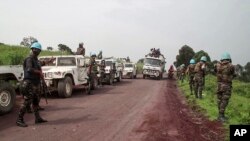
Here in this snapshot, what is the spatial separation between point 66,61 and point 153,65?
59.4 feet

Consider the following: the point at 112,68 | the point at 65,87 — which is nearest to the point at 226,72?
the point at 65,87

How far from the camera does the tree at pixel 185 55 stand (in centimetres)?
5285

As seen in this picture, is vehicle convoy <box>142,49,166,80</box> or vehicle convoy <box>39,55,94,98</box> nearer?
vehicle convoy <box>39,55,94,98</box>

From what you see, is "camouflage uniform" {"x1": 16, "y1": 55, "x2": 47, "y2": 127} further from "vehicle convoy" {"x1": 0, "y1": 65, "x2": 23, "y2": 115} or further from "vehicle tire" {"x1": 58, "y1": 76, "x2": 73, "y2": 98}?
"vehicle tire" {"x1": 58, "y1": 76, "x2": 73, "y2": 98}

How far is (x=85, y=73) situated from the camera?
1838 centimetres

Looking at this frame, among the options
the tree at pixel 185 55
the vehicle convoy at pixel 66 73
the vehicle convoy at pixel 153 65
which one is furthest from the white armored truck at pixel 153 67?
the tree at pixel 185 55

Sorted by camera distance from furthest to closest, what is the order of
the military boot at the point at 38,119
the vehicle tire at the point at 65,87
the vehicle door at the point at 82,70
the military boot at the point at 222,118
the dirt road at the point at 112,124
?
the vehicle door at the point at 82,70, the vehicle tire at the point at 65,87, the military boot at the point at 222,118, the military boot at the point at 38,119, the dirt road at the point at 112,124

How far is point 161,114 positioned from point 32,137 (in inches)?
195

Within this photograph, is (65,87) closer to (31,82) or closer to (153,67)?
(31,82)

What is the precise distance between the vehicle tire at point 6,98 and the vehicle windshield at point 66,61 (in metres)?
5.93

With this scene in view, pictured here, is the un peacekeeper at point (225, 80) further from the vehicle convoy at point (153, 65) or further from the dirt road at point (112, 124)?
the vehicle convoy at point (153, 65)

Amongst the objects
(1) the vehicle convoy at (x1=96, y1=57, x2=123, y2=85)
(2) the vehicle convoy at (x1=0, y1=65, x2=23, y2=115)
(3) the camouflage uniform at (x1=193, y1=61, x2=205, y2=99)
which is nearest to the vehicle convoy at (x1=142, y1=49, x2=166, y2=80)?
(1) the vehicle convoy at (x1=96, y1=57, x2=123, y2=85)

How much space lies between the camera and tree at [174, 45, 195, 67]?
52.8m

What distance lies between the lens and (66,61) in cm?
1758
